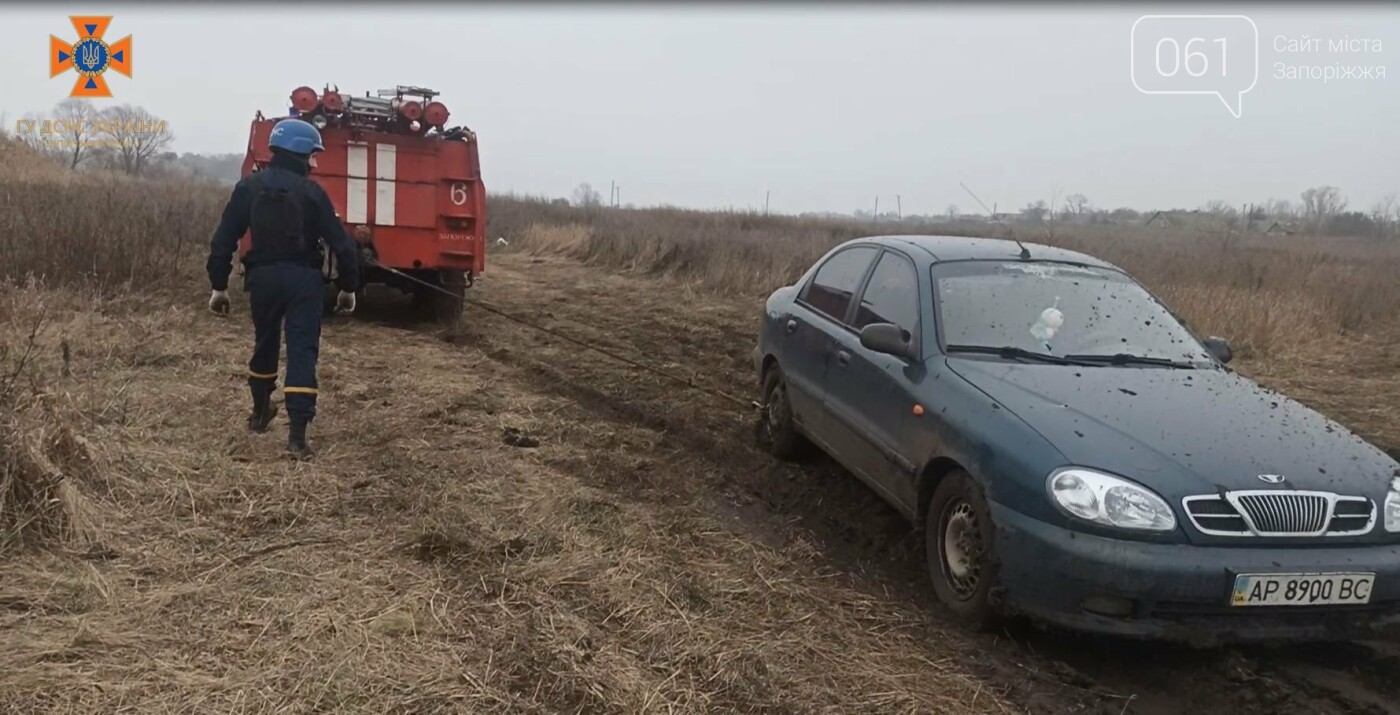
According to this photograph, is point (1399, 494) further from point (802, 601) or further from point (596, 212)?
point (596, 212)

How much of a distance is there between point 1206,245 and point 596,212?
16.3 meters

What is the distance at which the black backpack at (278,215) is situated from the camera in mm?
4898

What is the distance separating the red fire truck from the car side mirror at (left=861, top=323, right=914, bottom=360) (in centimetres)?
570

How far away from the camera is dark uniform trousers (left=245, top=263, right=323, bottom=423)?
4.99 meters

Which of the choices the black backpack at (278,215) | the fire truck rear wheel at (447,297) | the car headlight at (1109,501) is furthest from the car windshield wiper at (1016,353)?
the fire truck rear wheel at (447,297)

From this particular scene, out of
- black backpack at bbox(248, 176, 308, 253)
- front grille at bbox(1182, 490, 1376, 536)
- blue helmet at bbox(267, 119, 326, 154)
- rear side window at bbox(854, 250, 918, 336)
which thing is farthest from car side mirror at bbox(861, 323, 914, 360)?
blue helmet at bbox(267, 119, 326, 154)

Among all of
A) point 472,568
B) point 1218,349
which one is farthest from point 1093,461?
point 472,568

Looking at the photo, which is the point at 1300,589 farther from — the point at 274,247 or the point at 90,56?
the point at 90,56

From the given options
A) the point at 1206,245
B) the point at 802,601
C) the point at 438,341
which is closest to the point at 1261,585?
the point at 802,601

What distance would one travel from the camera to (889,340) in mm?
4168

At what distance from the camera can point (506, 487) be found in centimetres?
461

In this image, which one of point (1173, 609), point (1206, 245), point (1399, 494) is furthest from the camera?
point (1206, 245)

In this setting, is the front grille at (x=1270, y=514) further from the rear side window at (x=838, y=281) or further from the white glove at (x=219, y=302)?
the white glove at (x=219, y=302)

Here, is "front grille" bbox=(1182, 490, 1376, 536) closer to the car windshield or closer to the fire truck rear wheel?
the car windshield
